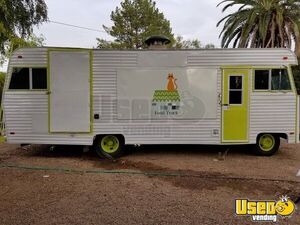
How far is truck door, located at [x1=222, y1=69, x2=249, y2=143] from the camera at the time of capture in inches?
313

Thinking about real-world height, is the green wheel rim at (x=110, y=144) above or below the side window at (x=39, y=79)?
below

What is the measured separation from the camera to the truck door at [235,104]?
7.94m

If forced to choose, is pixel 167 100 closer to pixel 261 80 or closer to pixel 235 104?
pixel 235 104

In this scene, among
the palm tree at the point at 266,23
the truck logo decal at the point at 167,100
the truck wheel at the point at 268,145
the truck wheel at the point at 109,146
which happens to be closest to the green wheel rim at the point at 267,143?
the truck wheel at the point at 268,145

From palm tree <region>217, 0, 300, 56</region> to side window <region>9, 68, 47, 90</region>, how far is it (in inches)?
574

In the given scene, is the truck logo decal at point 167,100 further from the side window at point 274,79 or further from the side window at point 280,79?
the side window at point 280,79

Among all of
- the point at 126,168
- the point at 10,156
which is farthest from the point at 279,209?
the point at 10,156

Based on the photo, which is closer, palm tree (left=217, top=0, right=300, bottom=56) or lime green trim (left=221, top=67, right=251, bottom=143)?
lime green trim (left=221, top=67, right=251, bottom=143)

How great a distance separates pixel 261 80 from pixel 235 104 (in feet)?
3.00

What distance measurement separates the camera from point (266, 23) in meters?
18.5

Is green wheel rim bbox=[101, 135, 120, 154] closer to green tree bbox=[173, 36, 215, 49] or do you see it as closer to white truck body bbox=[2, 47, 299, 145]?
white truck body bbox=[2, 47, 299, 145]

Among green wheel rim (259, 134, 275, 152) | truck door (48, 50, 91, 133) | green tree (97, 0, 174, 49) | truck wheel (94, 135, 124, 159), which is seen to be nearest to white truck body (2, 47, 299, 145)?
truck door (48, 50, 91, 133)

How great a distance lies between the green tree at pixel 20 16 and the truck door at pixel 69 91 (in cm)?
92

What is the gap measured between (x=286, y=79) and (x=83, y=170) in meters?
5.53
